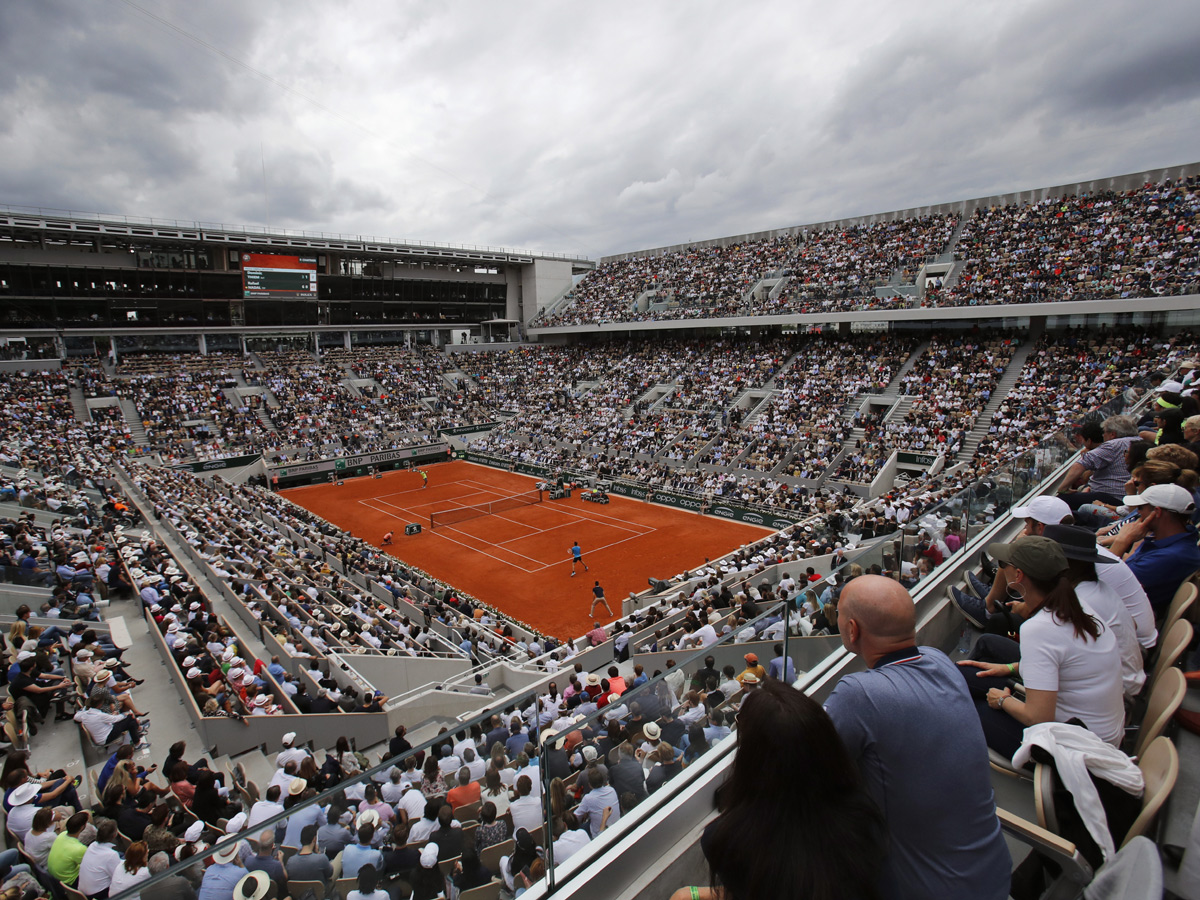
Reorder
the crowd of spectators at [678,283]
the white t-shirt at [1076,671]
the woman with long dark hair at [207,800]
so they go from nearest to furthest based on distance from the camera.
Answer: the white t-shirt at [1076,671] → the woman with long dark hair at [207,800] → the crowd of spectators at [678,283]

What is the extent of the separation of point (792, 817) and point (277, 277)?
201ft

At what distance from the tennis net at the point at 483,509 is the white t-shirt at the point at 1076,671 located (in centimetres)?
3016

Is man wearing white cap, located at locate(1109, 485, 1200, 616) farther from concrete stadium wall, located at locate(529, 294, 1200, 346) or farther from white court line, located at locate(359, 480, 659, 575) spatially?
concrete stadium wall, located at locate(529, 294, 1200, 346)

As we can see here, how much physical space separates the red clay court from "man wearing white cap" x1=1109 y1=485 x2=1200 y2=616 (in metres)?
16.1

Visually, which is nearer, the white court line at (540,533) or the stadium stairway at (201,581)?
the stadium stairway at (201,581)

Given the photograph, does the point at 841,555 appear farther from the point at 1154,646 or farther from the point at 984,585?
the point at 1154,646

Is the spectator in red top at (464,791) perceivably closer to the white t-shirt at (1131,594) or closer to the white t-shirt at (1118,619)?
the white t-shirt at (1118,619)

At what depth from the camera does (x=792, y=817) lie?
6.09 feet

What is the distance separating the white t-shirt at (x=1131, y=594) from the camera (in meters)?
3.81

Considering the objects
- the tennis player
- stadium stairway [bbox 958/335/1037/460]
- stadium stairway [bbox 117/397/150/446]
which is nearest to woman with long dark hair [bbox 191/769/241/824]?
the tennis player

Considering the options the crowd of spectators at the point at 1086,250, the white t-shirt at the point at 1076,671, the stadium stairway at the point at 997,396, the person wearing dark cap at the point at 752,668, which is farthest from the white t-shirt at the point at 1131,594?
the crowd of spectators at the point at 1086,250

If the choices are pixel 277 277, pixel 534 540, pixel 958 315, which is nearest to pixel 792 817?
pixel 534 540

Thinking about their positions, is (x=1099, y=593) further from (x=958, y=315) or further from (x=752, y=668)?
(x=958, y=315)

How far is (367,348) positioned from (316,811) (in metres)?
62.5
